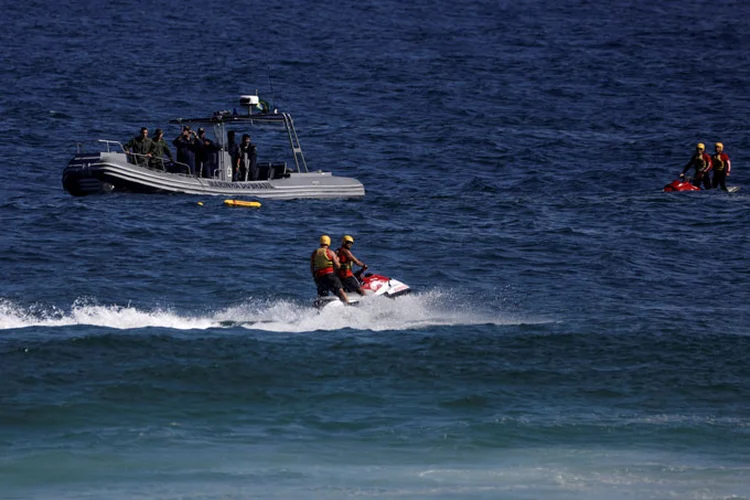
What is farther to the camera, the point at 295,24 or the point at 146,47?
the point at 295,24

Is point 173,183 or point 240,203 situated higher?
point 173,183

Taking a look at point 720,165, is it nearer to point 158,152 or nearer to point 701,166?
point 701,166

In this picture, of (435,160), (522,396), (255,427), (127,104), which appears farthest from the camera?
(127,104)

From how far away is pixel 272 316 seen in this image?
19422 millimetres

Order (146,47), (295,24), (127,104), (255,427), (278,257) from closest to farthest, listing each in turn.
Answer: (255,427)
(278,257)
(127,104)
(146,47)
(295,24)

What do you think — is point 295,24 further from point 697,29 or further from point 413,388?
point 413,388

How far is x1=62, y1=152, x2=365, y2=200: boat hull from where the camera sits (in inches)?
1114

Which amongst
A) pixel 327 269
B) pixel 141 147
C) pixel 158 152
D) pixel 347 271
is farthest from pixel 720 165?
pixel 327 269

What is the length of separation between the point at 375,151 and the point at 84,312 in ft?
63.1

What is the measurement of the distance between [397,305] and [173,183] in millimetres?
10869

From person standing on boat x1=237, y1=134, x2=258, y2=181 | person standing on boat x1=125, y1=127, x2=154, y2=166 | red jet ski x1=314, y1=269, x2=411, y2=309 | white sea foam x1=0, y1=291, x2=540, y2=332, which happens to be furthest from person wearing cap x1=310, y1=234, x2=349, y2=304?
person standing on boat x1=125, y1=127, x2=154, y2=166

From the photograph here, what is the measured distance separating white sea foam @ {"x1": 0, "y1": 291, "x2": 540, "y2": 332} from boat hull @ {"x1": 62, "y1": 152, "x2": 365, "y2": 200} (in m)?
8.55

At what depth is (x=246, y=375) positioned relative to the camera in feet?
53.1

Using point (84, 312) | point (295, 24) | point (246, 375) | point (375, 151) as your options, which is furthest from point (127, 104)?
point (246, 375)
